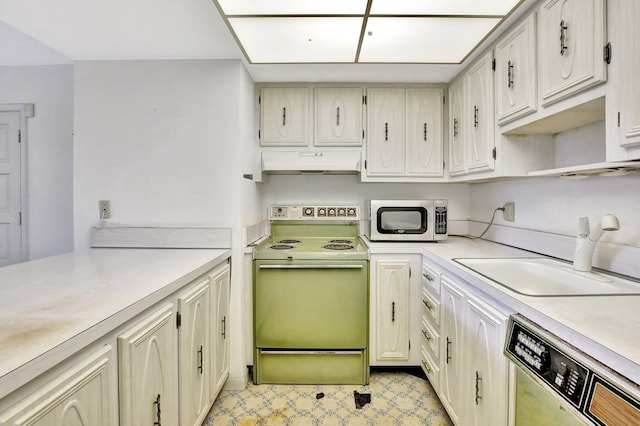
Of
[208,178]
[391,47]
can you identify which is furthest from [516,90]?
[208,178]

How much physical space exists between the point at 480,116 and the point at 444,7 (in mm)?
739

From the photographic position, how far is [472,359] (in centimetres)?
134

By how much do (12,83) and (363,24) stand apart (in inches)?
105

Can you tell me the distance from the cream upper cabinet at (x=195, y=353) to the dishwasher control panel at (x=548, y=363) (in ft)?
4.13

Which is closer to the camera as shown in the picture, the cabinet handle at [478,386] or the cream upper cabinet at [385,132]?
the cabinet handle at [478,386]

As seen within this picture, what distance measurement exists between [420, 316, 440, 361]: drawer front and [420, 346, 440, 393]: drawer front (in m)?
0.04

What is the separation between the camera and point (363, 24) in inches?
60.1

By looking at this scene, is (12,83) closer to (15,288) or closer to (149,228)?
(149,228)

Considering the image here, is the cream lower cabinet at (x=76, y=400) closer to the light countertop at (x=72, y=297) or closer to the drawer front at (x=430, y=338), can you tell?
the light countertop at (x=72, y=297)

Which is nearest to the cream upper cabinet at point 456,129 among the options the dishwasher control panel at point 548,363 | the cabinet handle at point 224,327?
the dishwasher control panel at point 548,363

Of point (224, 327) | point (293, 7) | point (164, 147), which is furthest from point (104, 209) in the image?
point (293, 7)

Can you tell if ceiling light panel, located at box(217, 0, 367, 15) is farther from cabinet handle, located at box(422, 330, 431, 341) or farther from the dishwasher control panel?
cabinet handle, located at box(422, 330, 431, 341)

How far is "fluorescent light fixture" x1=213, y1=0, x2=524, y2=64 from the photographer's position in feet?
4.56

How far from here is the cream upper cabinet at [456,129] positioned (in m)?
2.13
